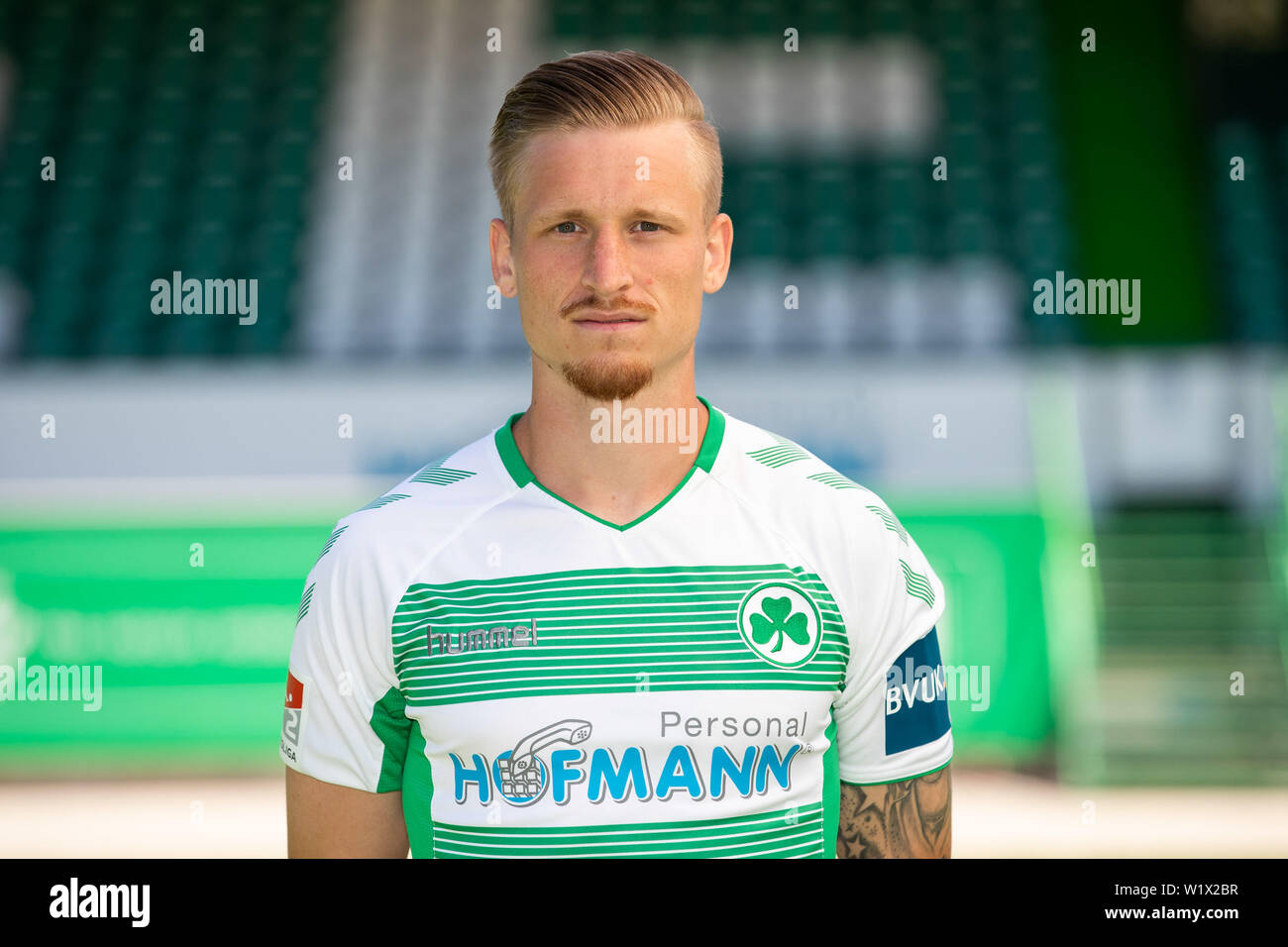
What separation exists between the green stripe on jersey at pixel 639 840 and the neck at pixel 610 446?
477mm

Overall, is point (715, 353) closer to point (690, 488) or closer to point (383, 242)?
point (383, 242)

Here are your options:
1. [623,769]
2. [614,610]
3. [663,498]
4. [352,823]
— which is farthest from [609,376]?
[352,823]

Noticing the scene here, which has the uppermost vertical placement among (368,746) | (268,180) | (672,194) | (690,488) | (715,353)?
(268,180)

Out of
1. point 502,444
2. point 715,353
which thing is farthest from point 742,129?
point 502,444

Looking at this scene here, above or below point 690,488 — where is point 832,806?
below

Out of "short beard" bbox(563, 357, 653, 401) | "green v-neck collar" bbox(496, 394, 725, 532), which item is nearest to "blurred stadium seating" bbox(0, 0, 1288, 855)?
"green v-neck collar" bbox(496, 394, 725, 532)

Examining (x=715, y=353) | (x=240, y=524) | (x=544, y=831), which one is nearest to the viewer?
(x=544, y=831)

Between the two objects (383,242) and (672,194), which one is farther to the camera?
(383,242)

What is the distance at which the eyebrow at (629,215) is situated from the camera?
1802 mm

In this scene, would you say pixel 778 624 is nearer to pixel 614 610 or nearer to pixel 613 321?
pixel 614 610

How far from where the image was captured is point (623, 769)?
1.76 metres

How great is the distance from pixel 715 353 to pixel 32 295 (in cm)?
497

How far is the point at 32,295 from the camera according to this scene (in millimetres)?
8500
